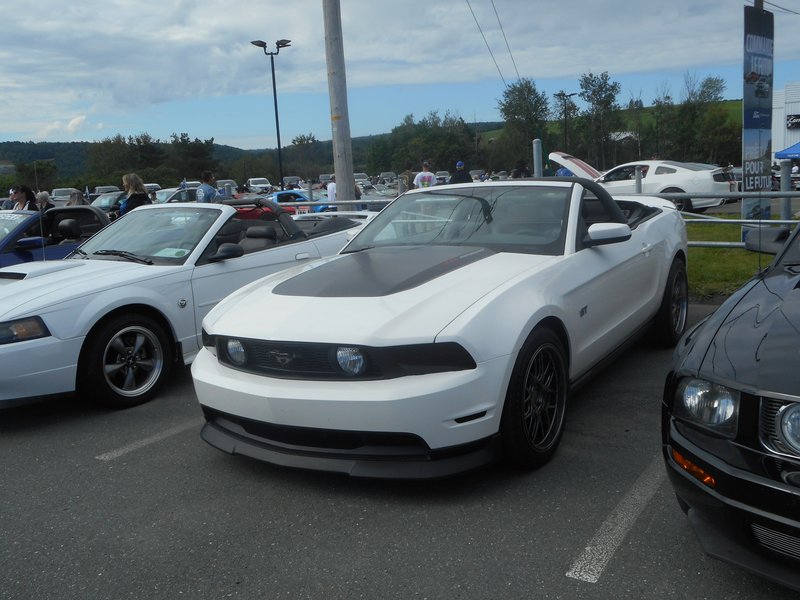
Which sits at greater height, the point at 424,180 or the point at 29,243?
the point at 424,180

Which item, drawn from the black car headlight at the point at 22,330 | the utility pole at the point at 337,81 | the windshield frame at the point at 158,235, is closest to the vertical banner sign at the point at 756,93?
the utility pole at the point at 337,81

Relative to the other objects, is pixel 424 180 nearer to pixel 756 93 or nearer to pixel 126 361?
pixel 756 93

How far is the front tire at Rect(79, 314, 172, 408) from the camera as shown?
191 inches

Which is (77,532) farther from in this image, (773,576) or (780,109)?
(780,109)

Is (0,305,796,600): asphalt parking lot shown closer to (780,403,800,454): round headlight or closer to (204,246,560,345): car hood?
(780,403,800,454): round headlight

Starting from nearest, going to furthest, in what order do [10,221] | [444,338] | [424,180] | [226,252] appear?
[444,338]
[226,252]
[10,221]
[424,180]

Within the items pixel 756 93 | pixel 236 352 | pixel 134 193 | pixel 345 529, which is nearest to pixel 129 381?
pixel 236 352

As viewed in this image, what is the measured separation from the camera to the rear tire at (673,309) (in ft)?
18.4

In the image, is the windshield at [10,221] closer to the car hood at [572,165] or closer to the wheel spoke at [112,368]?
the wheel spoke at [112,368]

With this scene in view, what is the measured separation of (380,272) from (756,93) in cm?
875

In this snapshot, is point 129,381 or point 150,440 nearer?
point 150,440

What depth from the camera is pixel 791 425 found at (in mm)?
2232

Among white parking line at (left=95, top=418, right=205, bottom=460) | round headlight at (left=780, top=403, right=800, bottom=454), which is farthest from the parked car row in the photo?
white parking line at (left=95, top=418, right=205, bottom=460)

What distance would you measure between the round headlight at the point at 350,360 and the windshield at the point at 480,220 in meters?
1.42
